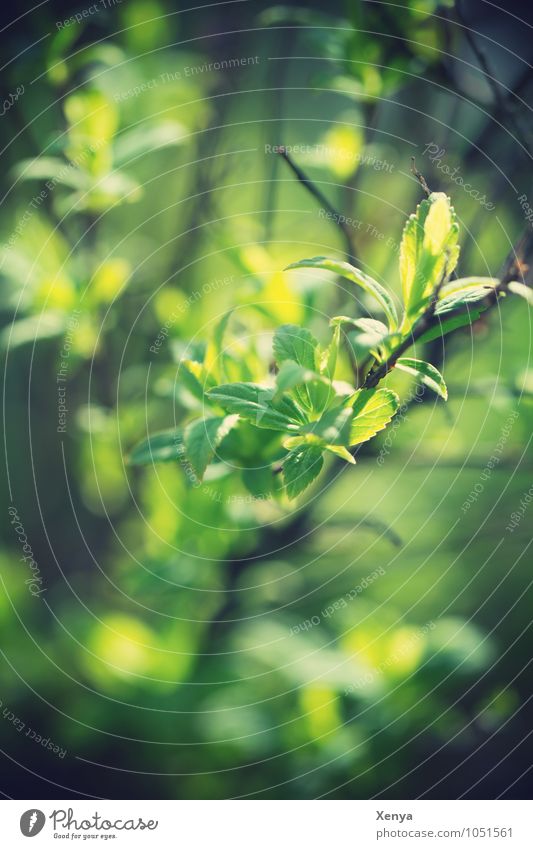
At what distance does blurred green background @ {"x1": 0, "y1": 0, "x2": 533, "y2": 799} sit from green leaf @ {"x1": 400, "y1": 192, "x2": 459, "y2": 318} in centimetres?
18

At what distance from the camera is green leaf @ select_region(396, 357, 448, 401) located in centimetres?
36

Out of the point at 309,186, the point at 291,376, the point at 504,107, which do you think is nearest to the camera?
the point at 291,376

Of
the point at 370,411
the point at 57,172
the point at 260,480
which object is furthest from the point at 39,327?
the point at 370,411

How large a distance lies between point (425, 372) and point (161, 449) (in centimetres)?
20

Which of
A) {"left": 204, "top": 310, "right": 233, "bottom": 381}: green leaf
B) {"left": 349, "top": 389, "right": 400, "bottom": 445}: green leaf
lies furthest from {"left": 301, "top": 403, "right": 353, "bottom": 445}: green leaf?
{"left": 204, "top": 310, "right": 233, "bottom": 381}: green leaf

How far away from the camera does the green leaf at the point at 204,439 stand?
15.3 inches

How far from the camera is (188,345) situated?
0.54m

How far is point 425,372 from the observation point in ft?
1.22

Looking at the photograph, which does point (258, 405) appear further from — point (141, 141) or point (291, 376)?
point (141, 141)

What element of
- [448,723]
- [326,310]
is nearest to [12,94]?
[326,310]

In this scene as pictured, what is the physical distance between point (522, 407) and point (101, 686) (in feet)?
1.45

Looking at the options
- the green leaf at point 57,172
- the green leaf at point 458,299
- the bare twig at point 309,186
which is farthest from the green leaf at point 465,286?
the green leaf at point 57,172

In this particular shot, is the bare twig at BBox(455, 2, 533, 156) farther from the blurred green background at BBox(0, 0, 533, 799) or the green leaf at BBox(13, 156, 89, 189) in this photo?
the green leaf at BBox(13, 156, 89, 189)

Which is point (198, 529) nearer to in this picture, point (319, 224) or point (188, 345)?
point (188, 345)
